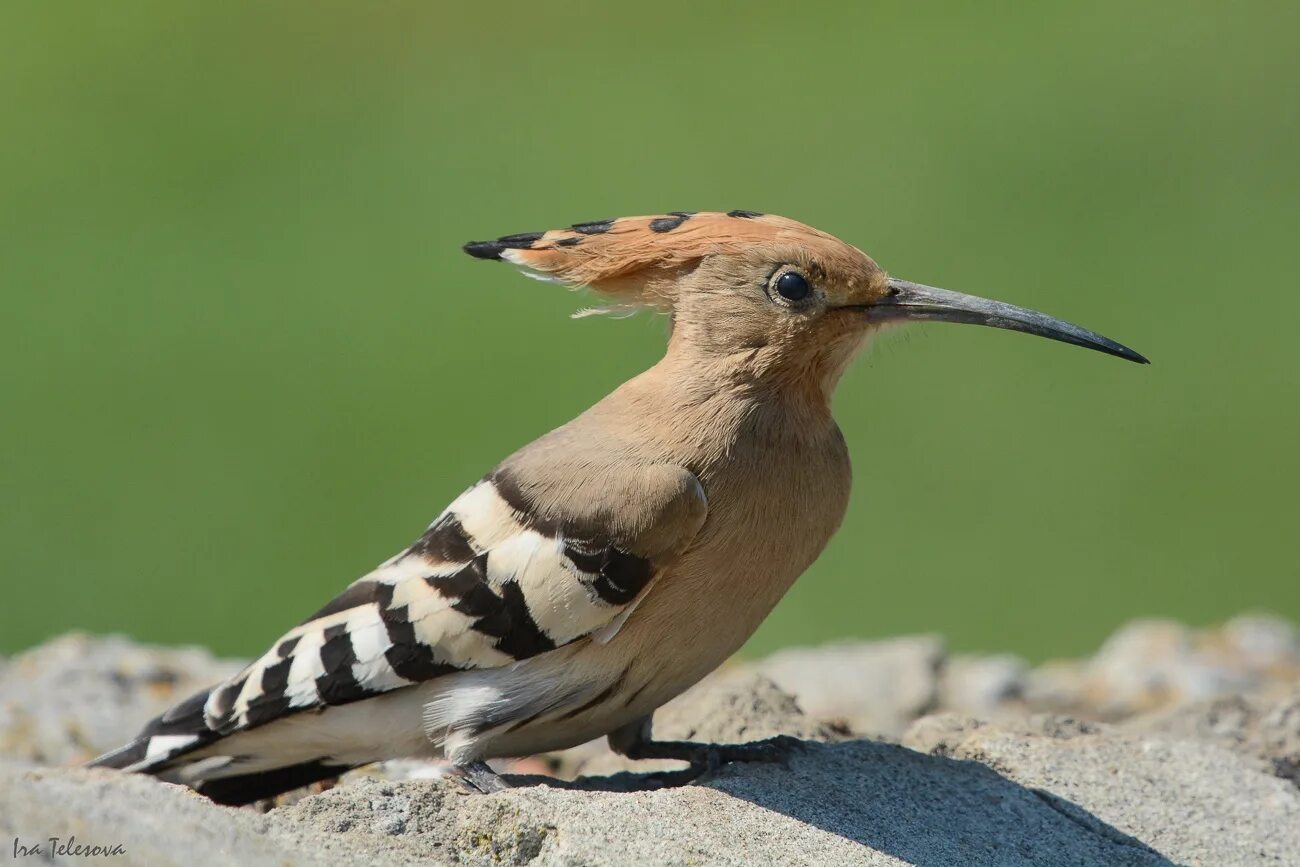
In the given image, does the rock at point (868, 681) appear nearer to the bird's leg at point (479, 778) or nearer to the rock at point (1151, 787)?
the rock at point (1151, 787)

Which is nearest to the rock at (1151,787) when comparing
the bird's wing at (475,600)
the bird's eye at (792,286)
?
the bird's wing at (475,600)

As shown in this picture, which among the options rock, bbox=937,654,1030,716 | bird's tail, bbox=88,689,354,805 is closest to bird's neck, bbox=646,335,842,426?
bird's tail, bbox=88,689,354,805

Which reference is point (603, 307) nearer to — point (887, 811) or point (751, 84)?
point (887, 811)

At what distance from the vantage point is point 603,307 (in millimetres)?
3721

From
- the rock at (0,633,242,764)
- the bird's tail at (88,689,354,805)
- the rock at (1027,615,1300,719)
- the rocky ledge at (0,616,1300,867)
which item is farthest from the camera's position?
the rock at (1027,615,1300,719)

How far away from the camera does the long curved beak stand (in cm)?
349

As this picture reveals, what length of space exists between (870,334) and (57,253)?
691 cm

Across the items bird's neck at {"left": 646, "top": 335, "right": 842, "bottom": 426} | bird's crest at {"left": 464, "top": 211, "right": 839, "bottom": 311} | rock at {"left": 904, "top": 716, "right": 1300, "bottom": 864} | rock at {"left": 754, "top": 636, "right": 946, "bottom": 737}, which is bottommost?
rock at {"left": 904, "top": 716, "right": 1300, "bottom": 864}

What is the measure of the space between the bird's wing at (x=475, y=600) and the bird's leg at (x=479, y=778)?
0.19 metres

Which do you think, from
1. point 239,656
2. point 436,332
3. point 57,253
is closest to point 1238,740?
point 239,656

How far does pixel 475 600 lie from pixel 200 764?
2.59 feet

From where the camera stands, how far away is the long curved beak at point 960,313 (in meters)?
3.49

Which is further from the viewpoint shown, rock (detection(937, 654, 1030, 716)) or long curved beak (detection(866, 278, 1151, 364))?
rock (detection(937, 654, 1030, 716))

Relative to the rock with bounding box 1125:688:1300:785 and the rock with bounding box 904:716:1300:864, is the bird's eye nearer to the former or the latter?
the rock with bounding box 904:716:1300:864
